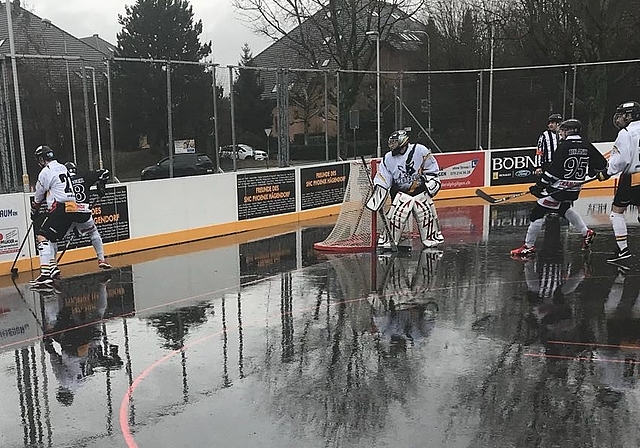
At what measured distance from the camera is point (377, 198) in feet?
37.5

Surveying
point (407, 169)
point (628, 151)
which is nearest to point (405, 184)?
point (407, 169)

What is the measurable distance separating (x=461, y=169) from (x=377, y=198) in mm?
7883

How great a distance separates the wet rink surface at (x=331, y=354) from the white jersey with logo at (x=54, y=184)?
4.25ft

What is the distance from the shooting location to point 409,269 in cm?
1019

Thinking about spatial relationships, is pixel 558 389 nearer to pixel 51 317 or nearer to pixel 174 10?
pixel 51 317

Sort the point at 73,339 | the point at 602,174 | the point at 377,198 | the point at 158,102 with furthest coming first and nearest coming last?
1. the point at 158,102
2. the point at 377,198
3. the point at 602,174
4. the point at 73,339

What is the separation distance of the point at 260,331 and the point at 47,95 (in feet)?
29.0

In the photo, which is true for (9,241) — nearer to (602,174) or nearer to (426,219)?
(426,219)

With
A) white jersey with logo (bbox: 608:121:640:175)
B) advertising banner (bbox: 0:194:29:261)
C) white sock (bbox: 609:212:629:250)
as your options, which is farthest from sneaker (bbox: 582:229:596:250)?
advertising banner (bbox: 0:194:29:261)

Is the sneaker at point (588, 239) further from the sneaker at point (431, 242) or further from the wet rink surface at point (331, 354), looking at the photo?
the sneaker at point (431, 242)

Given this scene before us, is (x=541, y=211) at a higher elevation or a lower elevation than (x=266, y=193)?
higher

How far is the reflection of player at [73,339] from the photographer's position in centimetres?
619

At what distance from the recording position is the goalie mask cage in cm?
1182

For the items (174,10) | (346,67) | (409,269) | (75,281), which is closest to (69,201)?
(75,281)
